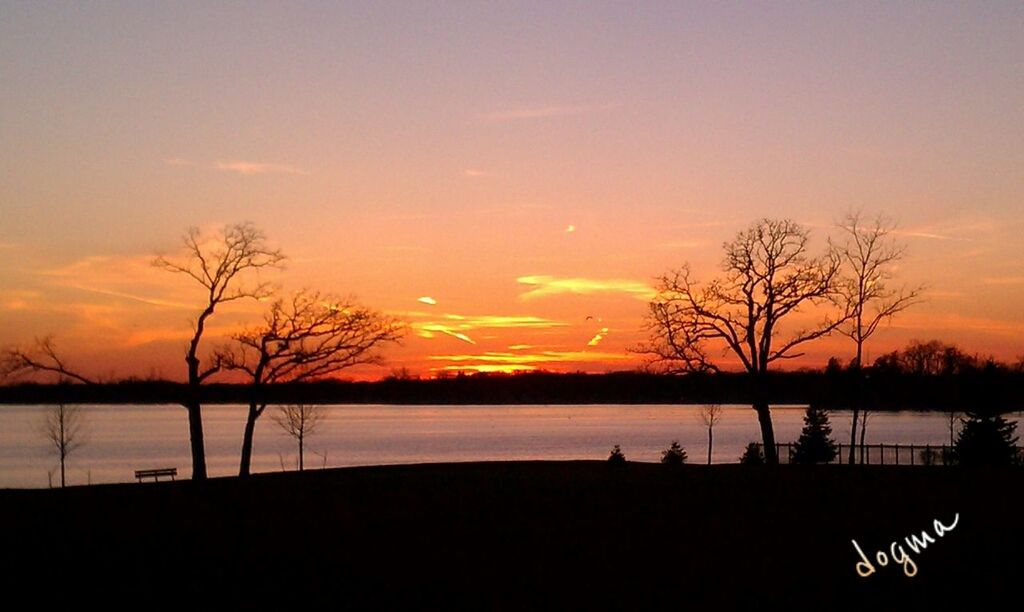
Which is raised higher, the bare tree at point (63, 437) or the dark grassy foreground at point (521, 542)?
the dark grassy foreground at point (521, 542)

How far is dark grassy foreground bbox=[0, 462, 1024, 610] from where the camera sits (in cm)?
1906

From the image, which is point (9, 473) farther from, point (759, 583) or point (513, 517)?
point (759, 583)

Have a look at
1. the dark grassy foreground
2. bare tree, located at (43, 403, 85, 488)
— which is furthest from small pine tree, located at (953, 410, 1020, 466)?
bare tree, located at (43, 403, 85, 488)

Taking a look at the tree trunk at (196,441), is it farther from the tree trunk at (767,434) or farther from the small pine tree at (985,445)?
the small pine tree at (985,445)

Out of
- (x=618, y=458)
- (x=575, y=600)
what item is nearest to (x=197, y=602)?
(x=575, y=600)

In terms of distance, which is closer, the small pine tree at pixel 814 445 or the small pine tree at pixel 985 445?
the small pine tree at pixel 985 445

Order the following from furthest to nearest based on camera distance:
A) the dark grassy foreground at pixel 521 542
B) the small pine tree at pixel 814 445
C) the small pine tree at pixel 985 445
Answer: the small pine tree at pixel 814 445 → the small pine tree at pixel 985 445 → the dark grassy foreground at pixel 521 542

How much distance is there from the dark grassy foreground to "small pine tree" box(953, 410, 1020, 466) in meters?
9.70

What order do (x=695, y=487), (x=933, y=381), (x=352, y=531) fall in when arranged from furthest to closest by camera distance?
1. (x=933, y=381)
2. (x=695, y=487)
3. (x=352, y=531)

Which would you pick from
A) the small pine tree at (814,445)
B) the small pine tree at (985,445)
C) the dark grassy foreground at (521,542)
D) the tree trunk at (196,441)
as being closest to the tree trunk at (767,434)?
the small pine tree at (814,445)

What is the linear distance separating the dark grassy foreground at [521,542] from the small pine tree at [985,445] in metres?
9.70

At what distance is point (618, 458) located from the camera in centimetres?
5075

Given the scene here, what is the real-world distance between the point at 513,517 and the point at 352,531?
4629 millimetres

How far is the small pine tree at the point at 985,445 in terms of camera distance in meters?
48.8
